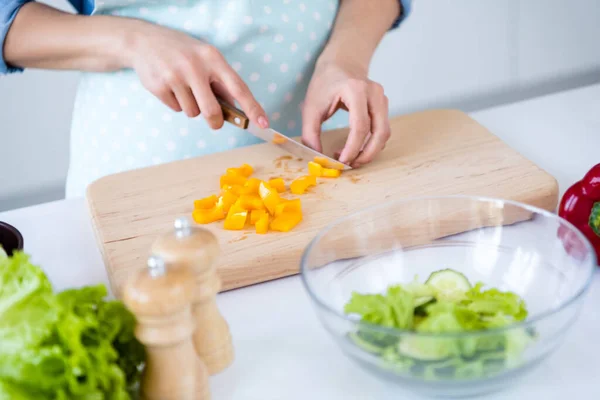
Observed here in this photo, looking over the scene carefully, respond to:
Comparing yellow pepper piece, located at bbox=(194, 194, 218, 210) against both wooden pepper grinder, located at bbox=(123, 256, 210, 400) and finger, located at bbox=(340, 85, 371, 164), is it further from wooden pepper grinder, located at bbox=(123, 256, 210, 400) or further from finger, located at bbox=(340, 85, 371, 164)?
wooden pepper grinder, located at bbox=(123, 256, 210, 400)

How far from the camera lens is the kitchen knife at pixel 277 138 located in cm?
125

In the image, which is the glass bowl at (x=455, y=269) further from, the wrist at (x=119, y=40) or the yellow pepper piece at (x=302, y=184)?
the wrist at (x=119, y=40)

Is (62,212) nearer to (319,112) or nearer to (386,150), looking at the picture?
(319,112)

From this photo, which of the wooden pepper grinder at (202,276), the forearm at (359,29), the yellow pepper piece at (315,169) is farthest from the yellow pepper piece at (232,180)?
the wooden pepper grinder at (202,276)

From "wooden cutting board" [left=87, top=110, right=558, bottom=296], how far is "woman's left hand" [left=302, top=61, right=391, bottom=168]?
4 centimetres

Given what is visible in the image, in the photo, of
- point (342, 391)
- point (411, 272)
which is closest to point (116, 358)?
point (342, 391)

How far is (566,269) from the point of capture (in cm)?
86

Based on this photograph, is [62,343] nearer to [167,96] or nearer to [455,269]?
[455,269]

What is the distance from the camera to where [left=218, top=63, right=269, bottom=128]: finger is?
4.03 ft

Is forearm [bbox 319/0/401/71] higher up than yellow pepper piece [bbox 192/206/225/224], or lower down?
higher up

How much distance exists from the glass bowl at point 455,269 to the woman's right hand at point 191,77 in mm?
388

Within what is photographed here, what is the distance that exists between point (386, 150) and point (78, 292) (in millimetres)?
796

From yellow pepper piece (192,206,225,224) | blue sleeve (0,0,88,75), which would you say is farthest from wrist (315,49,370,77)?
blue sleeve (0,0,88,75)

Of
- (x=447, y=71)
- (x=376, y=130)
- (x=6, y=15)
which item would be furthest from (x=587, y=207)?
(x=447, y=71)
